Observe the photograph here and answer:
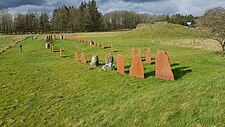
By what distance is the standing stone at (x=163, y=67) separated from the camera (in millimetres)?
12562

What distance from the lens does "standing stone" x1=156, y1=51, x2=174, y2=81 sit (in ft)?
41.2

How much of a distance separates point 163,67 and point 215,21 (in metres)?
A: 10.6

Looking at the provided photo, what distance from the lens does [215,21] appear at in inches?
814

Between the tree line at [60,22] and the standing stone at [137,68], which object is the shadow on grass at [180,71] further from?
the tree line at [60,22]

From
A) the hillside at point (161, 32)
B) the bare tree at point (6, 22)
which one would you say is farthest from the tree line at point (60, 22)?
the hillside at point (161, 32)

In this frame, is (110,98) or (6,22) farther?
(6,22)

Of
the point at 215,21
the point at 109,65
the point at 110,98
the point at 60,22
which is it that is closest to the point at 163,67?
the point at 110,98

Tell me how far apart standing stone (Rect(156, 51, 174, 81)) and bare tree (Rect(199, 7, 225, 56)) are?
33.8 ft

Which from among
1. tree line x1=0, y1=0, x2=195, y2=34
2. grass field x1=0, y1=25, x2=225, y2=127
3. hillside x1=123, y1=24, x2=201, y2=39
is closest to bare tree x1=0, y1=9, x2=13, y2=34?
tree line x1=0, y1=0, x2=195, y2=34

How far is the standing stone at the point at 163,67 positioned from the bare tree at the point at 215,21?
10.3 metres

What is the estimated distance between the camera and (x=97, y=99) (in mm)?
11039

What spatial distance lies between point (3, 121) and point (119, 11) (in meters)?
156

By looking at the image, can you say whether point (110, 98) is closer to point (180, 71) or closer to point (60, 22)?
point (180, 71)

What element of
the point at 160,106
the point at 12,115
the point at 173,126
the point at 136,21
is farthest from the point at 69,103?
the point at 136,21
